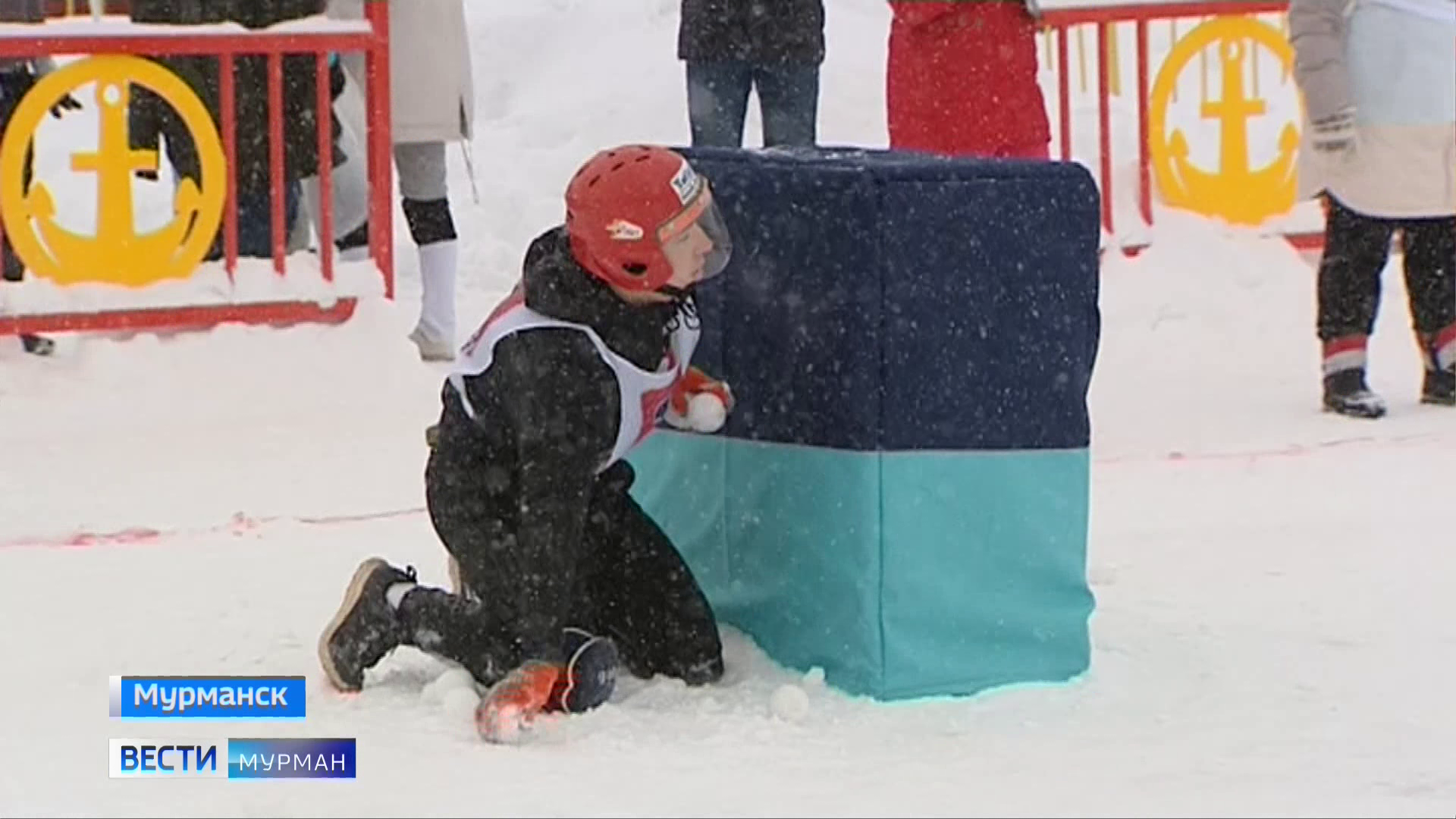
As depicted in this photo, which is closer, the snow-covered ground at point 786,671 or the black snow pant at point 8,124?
the snow-covered ground at point 786,671

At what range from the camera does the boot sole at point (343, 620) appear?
14.6ft

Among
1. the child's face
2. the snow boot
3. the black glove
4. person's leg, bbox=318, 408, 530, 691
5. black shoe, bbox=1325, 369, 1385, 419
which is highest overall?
the black glove

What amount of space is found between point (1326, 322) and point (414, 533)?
2.88m

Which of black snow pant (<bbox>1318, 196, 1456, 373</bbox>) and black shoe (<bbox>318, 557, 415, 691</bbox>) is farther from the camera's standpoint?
black snow pant (<bbox>1318, 196, 1456, 373</bbox>)

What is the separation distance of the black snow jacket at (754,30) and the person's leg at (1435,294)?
1.98 m

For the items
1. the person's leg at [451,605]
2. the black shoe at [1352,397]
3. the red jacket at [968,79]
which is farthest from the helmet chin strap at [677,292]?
the black shoe at [1352,397]

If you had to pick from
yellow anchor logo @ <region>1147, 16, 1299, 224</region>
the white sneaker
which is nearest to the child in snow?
the white sneaker

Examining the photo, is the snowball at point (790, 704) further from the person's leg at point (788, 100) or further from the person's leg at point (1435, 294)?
A: the person's leg at point (788, 100)

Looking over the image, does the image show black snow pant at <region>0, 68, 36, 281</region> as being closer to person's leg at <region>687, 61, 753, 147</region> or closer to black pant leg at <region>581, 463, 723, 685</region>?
person's leg at <region>687, 61, 753, 147</region>

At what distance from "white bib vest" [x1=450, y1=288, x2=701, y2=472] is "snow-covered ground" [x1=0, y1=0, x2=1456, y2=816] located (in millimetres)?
453

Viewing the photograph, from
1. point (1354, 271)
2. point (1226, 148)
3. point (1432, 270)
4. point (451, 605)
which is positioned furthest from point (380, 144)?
point (451, 605)

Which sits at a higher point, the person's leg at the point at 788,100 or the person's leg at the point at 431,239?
the person's leg at the point at 788,100

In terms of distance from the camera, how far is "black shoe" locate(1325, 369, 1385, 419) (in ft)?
24.2

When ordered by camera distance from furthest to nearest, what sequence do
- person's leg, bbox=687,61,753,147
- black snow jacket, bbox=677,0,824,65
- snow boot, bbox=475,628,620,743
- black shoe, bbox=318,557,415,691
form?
person's leg, bbox=687,61,753,147, black snow jacket, bbox=677,0,824,65, black shoe, bbox=318,557,415,691, snow boot, bbox=475,628,620,743
